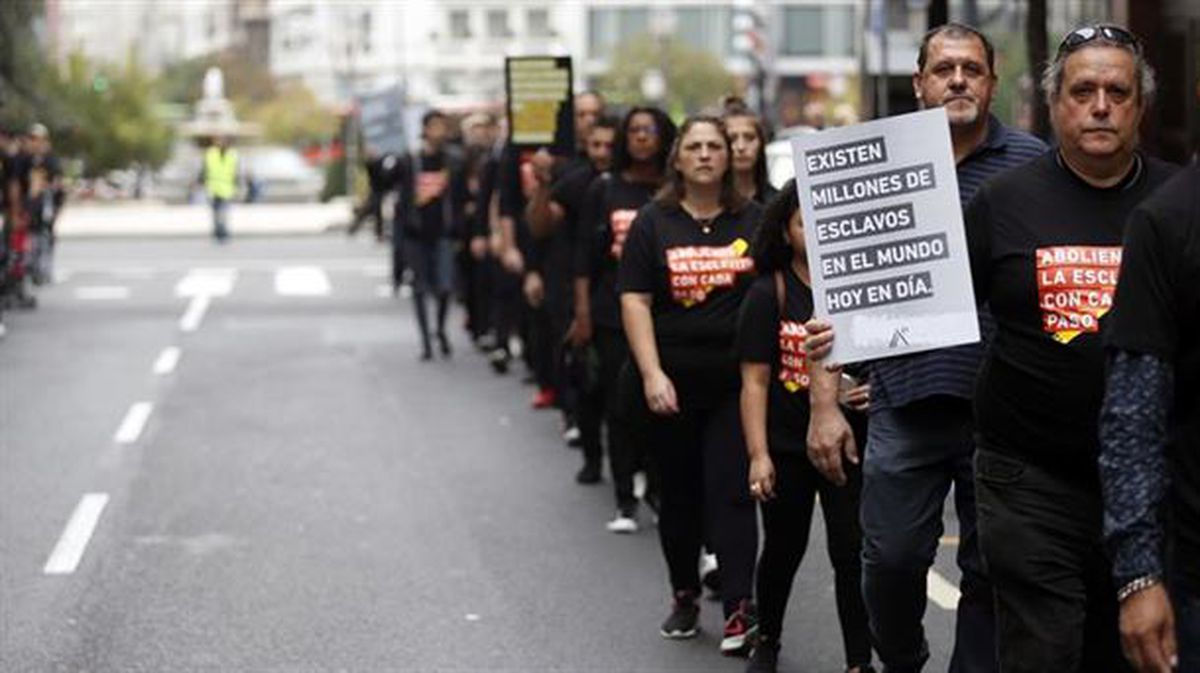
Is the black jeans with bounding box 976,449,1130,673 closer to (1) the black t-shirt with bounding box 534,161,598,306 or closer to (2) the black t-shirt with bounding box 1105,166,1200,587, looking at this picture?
(2) the black t-shirt with bounding box 1105,166,1200,587

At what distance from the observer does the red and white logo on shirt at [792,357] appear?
7832mm

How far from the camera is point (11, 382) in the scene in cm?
1842

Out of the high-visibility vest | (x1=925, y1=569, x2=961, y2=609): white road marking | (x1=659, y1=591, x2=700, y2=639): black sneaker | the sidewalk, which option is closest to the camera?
(x1=659, y1=591, x2=700, y2=639): black sneaker

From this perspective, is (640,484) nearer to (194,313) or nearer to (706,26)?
(194,313)

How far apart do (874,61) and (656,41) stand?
74.5 metres

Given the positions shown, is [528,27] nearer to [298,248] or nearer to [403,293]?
[298,248]

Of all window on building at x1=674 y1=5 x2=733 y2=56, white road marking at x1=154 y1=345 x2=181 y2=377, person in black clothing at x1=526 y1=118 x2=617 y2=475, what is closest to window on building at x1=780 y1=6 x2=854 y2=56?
window on building at x1=674 y1=5 x2=733 y2=56

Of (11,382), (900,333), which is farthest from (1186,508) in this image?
(11,382)

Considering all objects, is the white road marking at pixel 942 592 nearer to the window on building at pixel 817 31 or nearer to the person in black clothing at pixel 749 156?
the person in black clothing at pixel 749 156

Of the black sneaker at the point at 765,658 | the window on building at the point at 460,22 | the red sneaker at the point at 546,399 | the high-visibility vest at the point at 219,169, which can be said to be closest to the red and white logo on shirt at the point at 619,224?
the black sneaker at the point at 765,658

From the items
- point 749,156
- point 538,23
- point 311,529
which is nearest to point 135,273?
point 311,529

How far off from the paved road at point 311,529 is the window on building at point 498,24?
108 metres

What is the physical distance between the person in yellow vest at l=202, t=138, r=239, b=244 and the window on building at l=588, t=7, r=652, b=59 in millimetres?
70546

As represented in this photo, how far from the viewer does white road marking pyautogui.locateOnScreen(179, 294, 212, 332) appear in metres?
24.1
